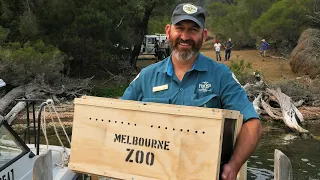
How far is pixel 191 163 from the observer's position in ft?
8.02

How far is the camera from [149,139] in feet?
8.40

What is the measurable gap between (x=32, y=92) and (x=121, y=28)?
6.53 meters

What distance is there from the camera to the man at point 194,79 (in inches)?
112

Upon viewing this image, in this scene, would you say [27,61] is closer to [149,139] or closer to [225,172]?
[149,139]

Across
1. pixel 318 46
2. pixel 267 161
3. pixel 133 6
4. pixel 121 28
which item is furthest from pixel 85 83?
pixel 318 46

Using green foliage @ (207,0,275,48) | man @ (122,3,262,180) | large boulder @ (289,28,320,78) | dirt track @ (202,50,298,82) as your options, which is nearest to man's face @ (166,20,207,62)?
man @ (122,3,262,180)

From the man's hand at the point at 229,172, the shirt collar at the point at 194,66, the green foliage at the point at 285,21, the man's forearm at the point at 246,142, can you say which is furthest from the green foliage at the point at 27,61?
the green foliage at the point at 285,21

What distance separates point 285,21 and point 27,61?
17236mm

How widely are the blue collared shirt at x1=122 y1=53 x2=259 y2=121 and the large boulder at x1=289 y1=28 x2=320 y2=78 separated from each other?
60.2 feet

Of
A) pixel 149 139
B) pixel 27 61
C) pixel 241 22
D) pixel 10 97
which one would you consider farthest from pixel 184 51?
pixel 241 22

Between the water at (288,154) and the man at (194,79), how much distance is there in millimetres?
6567

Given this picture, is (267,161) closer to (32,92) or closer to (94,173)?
(94,173)

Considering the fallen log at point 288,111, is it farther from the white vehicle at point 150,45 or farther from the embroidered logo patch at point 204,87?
the white vehicle at point 150,45

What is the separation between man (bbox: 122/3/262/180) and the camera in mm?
2834
